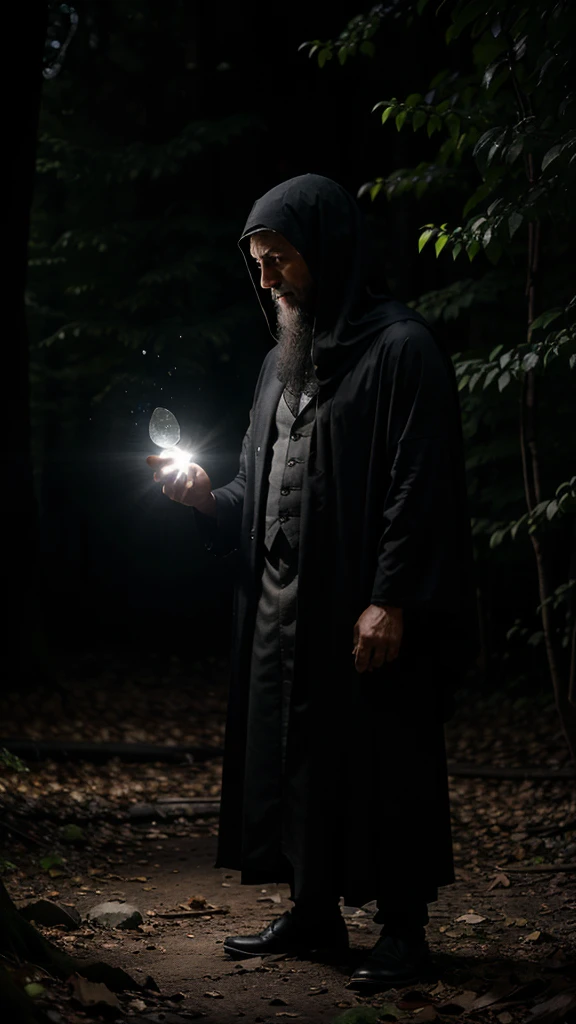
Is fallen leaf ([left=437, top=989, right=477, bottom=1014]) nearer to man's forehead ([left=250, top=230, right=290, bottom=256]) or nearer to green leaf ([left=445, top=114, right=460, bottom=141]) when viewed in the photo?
man's forehead ([left=250, top=230, right=290, bottom=256])

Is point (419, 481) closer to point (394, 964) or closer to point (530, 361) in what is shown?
point (530, 361)

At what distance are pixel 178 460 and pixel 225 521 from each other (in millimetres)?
378

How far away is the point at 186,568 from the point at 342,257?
10382 millimetres

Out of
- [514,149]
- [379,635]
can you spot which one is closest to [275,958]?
[379,635]

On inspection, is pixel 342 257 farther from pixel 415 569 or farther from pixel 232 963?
pixel 232 963

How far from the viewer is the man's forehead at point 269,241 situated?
144 inches

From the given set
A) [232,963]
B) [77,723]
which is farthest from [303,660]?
[77,723]

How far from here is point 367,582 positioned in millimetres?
3467

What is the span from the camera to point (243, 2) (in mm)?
12047

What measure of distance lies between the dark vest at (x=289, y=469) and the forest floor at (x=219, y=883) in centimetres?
102

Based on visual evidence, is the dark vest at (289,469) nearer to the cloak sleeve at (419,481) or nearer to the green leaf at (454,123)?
the cloak sleeve at (419,481)

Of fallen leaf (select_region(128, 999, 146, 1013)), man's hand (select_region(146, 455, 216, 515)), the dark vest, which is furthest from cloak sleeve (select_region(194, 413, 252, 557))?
fallen leaf (select_region(128, 999, 146, 1013))

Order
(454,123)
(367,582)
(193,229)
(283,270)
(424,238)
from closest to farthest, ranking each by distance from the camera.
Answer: (367,582) < (283,270) < (424,238) < (454,123) < (193,229)

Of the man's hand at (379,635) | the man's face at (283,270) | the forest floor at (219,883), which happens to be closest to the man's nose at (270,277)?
the man's face at (283,270)
